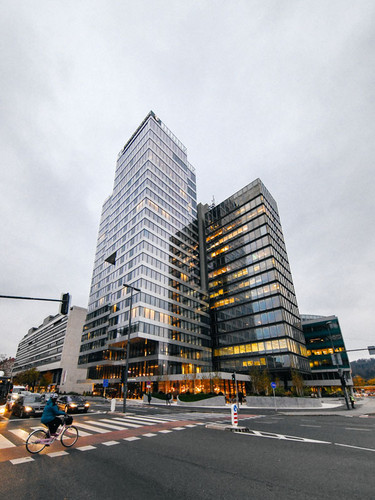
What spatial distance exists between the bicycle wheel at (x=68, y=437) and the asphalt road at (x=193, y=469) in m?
0.22

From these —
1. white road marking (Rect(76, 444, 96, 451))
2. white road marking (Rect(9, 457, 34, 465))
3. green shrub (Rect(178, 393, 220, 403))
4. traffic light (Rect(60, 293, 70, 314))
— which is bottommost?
green shrub (Rect(178, 393, 220, 403))

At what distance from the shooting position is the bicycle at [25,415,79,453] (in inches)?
312

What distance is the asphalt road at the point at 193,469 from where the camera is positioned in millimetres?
4934

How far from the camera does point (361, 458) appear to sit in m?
7.14

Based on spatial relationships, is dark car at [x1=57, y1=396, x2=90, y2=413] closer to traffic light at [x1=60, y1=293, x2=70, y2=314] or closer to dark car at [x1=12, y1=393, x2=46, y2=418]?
dark car at [x1=12, y1=393, x2=46, y2=418]

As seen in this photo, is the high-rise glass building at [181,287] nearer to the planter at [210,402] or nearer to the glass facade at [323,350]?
the planter at [210,402]

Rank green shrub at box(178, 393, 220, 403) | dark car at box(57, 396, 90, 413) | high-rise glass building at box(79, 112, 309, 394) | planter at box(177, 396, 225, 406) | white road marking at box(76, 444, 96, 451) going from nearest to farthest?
1. white road marking at box(76, 444, 96, 451)
2. dark car at box(57, 396, 90, 413)
3. planter at box(177, 396, 225, 406)
4. green shrub at box(178, 393, 220, 403)
5. high-rise glass building at box(79, 112, 309, 394)

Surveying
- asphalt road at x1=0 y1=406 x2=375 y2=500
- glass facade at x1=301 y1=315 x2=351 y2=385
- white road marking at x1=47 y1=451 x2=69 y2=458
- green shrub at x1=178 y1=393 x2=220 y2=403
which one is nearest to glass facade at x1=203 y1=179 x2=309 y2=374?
green shrub at x1=178 y1=393 x2=220 y2=403

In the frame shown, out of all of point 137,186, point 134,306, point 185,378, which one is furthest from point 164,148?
point 185,378

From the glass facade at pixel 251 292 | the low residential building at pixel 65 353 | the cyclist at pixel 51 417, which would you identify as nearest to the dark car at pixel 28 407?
the cyclist at pixel 51 417

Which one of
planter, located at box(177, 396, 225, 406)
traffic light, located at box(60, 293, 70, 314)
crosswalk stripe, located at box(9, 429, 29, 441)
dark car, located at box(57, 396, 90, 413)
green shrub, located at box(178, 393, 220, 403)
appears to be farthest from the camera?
green shrub, located at box(178, 393, 220, 403)

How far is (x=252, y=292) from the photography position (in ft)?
196

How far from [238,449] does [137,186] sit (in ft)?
213

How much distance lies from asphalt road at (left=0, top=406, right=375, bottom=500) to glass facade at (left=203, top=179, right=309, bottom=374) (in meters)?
45.8
